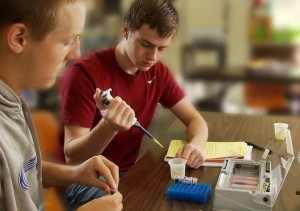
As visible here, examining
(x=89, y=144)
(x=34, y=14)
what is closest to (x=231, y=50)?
(x=89, y=144)

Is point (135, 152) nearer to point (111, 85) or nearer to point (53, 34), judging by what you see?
point (111, 85)

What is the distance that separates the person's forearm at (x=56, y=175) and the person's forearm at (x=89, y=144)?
16cm

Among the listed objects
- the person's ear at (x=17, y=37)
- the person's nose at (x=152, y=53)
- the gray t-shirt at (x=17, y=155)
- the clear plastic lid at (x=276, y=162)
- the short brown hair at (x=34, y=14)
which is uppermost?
the short brown hair at (x=34, y=14)

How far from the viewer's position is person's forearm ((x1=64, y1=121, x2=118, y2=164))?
1.18m

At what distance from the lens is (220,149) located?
128 cm

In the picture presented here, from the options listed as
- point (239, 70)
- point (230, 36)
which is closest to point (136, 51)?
point (239, 70)

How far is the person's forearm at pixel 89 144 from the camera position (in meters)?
1.18

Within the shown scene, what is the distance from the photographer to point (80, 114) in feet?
4.37

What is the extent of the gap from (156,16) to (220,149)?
19.9 inches

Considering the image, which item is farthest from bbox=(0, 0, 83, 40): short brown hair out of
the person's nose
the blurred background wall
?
the blurred background wall

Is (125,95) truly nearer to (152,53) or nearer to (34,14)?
(152,53)

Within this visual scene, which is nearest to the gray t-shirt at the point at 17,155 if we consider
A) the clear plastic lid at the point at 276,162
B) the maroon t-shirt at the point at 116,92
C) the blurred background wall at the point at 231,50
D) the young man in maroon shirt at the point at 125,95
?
the young man in maroon shirt at the point at 125,95

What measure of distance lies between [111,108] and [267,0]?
279cm

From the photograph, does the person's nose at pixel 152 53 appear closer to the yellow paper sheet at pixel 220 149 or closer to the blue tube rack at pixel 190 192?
the yellow paper sheet at pixel 220 149
